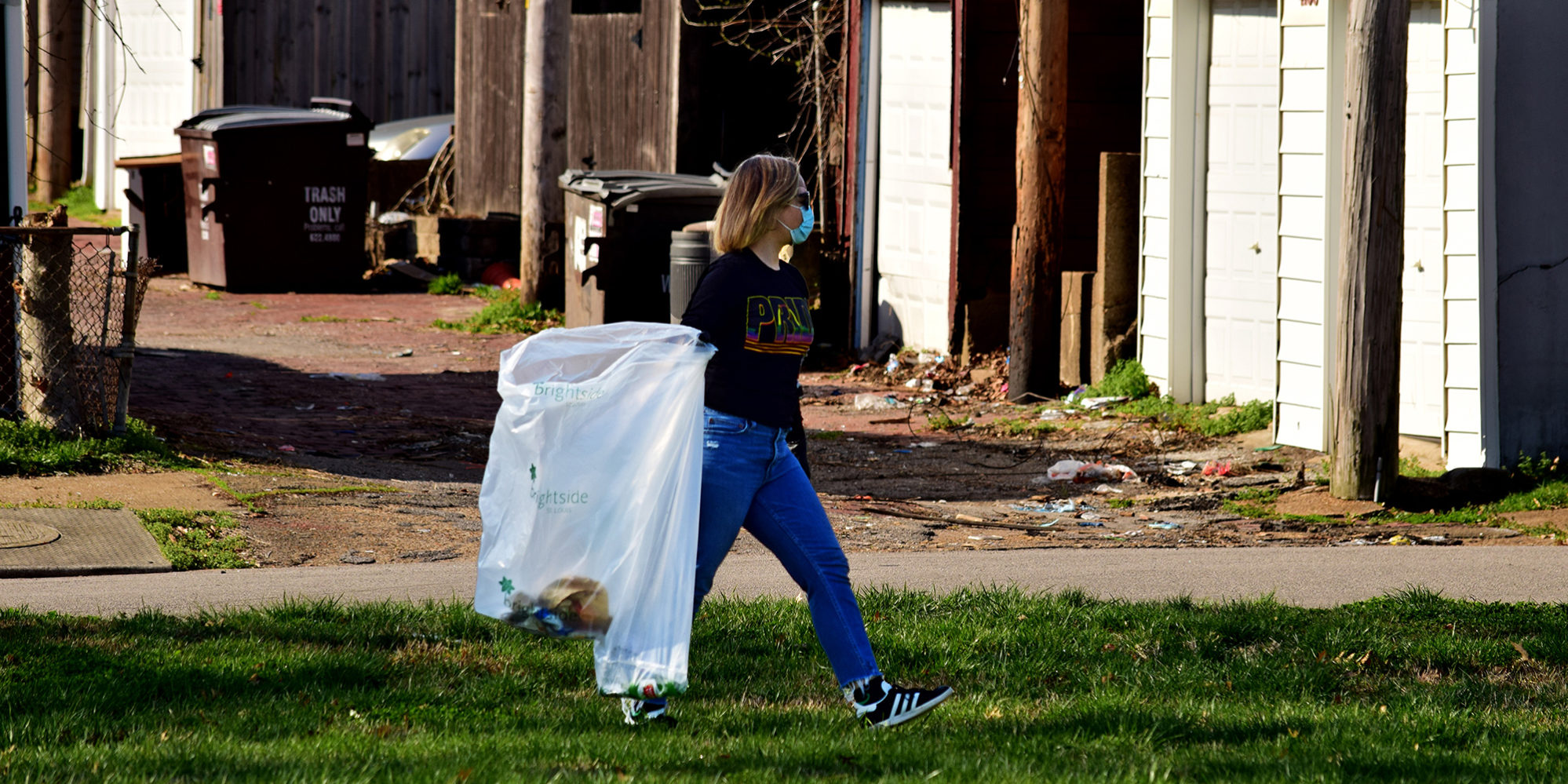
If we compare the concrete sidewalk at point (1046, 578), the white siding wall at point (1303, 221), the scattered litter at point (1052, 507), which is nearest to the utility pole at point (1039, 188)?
the white siding wall at point (1303, 221)

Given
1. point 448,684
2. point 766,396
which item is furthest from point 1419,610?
point 448,684

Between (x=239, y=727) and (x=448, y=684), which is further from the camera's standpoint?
(x=448, y=684)

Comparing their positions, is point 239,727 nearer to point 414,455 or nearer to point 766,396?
point 766,396

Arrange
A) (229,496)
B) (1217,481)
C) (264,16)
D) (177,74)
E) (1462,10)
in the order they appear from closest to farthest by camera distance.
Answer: (229,496) → (1462,10) → (1217,481) → (264,16) → (177,74)

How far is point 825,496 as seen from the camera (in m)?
9.09

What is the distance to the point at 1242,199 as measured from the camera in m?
11.2

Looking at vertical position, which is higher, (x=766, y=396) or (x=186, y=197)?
(x=186, y=197)

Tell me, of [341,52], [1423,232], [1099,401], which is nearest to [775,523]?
[1423,232]

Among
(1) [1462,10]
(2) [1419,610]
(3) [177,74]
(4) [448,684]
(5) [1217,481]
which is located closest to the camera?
(4) [448,684]

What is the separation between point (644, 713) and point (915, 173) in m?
10.4

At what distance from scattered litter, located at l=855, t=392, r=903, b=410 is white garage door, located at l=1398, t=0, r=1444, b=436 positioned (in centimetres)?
397

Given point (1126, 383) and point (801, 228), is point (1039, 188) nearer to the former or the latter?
point (1126, 383)

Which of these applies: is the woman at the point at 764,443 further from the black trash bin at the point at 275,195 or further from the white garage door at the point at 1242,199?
the black trash bin at the point at 275,195

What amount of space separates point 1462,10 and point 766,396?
6.16 metres
